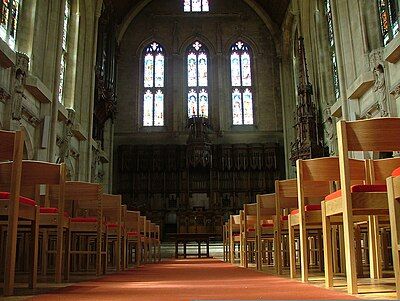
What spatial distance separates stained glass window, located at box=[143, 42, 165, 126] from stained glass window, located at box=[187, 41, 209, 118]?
1.41 m

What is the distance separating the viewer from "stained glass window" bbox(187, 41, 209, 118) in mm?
23875

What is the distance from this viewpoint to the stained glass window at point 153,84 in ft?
78.5

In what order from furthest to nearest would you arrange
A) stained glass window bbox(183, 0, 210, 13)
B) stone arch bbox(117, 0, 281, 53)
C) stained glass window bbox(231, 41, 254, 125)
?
1. stained glass window bbox(183, 0, 210, 13)
2. stone arch bbox(117, 0, 281, 53)
3. stained glass window bbox(231, 41, 254, 125)

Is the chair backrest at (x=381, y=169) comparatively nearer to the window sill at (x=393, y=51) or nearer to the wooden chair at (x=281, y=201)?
the wooden chair at (x=281, y=201)

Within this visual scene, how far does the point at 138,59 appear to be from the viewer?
24.6 metres

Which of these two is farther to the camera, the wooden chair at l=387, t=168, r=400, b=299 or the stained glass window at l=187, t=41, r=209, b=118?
the stained glass window at l=187, t=41, r=209, b=118

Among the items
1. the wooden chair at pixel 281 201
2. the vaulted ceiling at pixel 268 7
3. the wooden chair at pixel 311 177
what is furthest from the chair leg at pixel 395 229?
the vaulted ceiling at pixel 268 7

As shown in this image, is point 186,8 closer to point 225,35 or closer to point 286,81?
point 225,35

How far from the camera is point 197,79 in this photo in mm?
24359

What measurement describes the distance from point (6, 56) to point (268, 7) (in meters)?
16.6

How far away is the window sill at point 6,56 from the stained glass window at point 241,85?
45.2 ft

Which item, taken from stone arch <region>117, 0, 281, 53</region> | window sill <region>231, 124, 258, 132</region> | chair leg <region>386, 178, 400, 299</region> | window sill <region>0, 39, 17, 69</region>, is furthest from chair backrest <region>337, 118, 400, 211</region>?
stone arch <region>117, 0, 281, 53</region>

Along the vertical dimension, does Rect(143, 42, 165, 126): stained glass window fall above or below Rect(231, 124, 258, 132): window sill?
above

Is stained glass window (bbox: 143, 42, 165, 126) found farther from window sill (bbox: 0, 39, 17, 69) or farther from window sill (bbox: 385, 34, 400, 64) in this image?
window sill (bbox: 385, 34, 400, 64)
